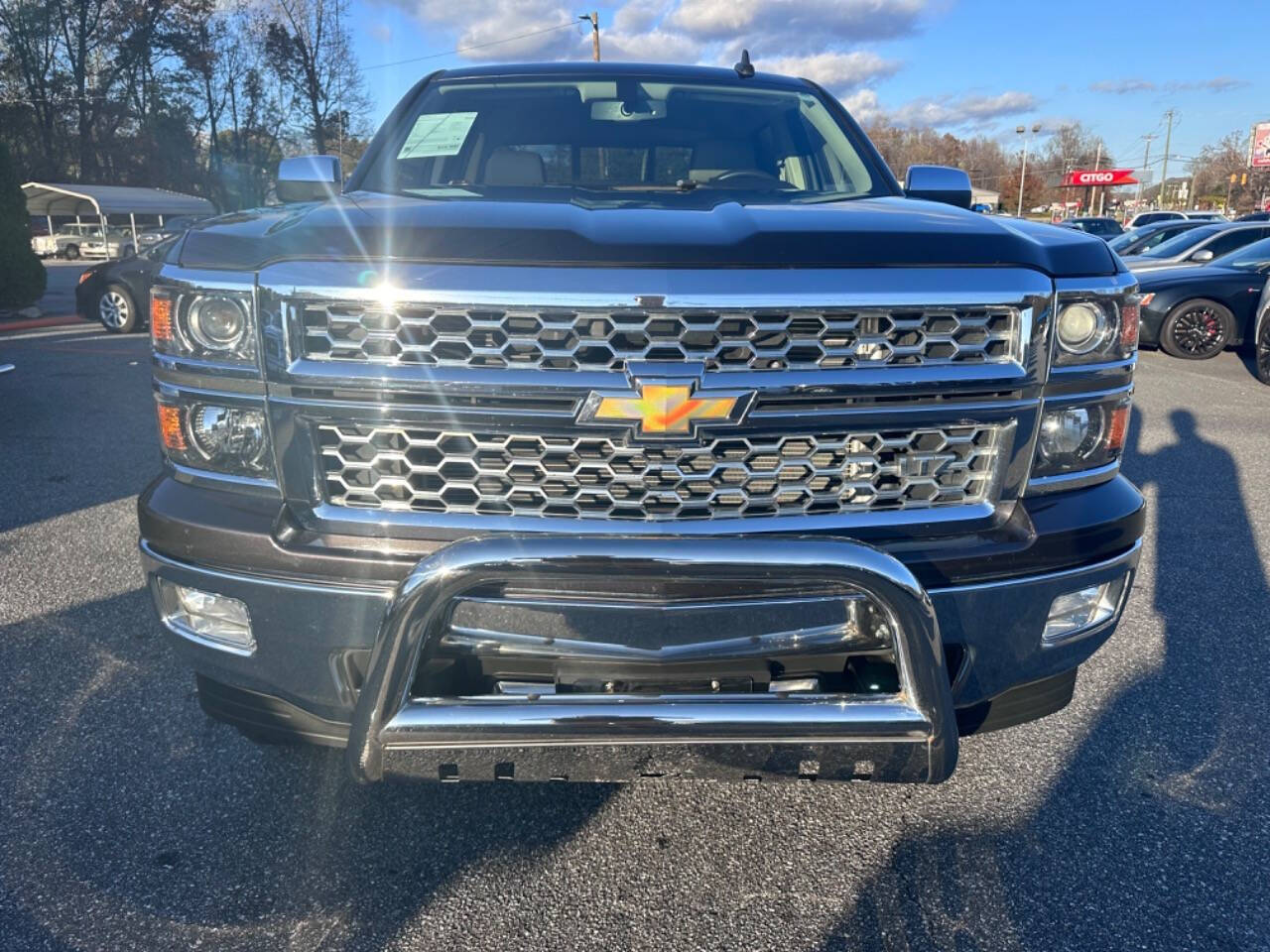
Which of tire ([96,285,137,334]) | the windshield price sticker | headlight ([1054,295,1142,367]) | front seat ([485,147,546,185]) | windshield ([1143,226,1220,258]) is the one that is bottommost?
tire ([96,285,137,334])

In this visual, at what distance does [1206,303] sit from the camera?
11.1m

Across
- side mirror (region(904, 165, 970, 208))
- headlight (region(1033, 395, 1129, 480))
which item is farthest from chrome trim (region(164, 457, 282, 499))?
side mirror (region(904, 165, 970, 208))

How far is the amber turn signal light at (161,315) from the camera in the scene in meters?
2.13

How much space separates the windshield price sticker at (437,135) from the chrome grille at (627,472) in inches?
74.1

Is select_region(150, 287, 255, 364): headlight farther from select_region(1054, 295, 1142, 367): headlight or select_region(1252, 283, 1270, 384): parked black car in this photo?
select_region(1252, 283, 1270, 384): parked black car

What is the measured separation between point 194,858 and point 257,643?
0.66 meters

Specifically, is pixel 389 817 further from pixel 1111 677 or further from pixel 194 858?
pixel 1111 677

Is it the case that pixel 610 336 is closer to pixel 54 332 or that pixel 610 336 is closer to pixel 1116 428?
pixel 1116 428

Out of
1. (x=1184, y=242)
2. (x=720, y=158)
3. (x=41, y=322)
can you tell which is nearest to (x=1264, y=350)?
(x=1184, y=242)

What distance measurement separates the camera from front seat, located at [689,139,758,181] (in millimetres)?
3568

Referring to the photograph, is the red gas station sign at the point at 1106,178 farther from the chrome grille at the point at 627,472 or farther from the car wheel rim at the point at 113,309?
the chrome grille at the point at 627,472

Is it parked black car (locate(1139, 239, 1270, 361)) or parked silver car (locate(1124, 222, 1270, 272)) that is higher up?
parked silver car (locate(1124, 222, 1270, 272))

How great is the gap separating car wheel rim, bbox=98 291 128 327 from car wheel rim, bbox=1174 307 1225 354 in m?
13.1

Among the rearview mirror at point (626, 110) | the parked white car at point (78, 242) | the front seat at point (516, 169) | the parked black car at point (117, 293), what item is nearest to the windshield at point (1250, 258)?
the rearview mirror at point (626, 110)
